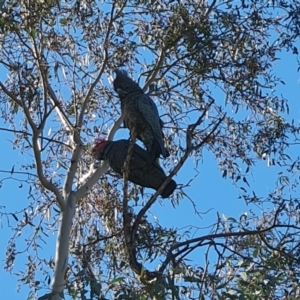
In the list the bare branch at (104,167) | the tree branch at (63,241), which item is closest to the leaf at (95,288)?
the tree branch at (63,241)

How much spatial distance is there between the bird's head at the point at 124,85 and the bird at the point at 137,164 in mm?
351

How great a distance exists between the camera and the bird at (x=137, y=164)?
5.86 metres

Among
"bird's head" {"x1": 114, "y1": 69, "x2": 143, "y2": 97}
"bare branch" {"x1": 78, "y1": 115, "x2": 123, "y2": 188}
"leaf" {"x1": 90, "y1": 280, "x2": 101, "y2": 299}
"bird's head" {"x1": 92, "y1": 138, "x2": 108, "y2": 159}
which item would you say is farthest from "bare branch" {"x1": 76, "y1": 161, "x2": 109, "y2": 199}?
"leaf" {"x1": 90, "y1": 280, "x2": 101, "y2": 299}

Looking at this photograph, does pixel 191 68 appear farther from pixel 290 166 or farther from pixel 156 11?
pixel 290 166

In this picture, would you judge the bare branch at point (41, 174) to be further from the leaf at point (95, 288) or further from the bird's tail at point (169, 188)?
the leaf at point (95, 288)

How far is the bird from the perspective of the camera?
231 inches

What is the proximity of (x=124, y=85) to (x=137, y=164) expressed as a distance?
65cm

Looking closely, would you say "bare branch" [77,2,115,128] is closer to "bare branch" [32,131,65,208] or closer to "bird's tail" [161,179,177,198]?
"bare branch" [32,131,65,208]

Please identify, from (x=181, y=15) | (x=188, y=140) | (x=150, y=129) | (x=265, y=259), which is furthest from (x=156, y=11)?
(x=265, y=259)

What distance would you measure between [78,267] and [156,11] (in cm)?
207

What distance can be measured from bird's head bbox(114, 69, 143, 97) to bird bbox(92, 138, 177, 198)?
35 cm

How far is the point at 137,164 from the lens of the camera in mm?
5883

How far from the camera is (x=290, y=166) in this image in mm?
6656

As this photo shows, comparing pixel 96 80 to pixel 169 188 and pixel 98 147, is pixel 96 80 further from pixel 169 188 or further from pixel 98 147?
pixel 169 188
